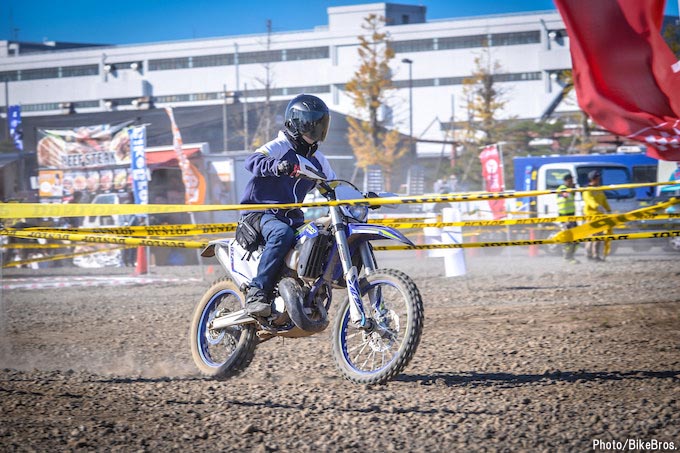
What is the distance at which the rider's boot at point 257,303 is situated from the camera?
5.68 m

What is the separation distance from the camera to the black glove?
5.39 m

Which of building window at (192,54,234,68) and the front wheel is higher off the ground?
building window at (192,54,234,68)

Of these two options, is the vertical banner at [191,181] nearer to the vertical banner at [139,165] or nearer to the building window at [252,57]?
the vertical banner at [139,165]

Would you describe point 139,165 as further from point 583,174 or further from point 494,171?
point 583,174

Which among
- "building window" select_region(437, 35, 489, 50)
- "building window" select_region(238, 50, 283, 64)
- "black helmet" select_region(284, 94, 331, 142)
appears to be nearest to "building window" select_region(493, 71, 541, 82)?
"building window" select_region(437, 35, 489, 50)

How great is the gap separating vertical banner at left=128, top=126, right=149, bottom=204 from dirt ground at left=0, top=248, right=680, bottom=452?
863 centimetres

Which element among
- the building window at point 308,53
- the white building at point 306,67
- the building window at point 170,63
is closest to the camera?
the white building at point 306,67

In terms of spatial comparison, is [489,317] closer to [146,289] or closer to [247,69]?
[146,289]

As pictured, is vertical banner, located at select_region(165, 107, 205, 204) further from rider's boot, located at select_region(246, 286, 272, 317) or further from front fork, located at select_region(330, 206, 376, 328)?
front fork, located at select_region(330, 206, 376, 328)

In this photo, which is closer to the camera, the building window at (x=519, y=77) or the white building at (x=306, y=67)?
the building window at (x=519, y=77)

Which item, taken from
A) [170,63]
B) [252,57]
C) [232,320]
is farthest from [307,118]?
[170,63]

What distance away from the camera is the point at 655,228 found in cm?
2038

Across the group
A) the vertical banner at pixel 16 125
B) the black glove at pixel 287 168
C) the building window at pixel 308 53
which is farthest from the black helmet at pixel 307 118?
the building window at pixel 308 53

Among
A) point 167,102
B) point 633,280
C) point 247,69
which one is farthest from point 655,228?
point 167,102
